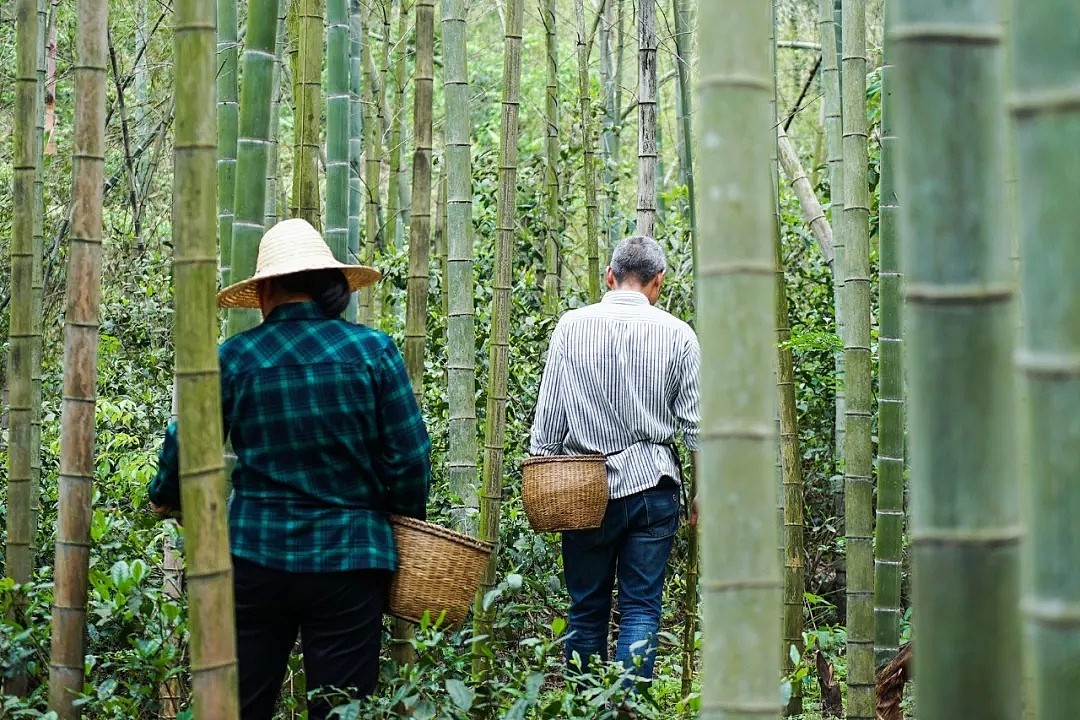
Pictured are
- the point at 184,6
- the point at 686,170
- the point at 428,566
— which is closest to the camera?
the point at 184,6

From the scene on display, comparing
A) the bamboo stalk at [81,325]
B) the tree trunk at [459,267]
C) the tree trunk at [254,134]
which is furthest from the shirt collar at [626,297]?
the bamboo stalk at [81,325]

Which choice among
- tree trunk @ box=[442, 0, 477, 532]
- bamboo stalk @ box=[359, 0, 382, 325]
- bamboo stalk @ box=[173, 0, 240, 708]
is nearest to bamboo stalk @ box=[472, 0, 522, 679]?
tree trunk @ box=[442, 0, 477, 532]

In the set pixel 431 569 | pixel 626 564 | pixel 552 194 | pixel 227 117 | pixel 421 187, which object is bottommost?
pixel 626 564

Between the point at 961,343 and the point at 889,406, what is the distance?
2.28 metres

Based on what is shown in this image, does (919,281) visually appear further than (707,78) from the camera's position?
No

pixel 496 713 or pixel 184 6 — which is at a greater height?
pixel 184 6

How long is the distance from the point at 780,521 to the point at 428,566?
129cm

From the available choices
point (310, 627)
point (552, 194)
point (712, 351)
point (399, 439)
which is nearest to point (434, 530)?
point (399, 439)

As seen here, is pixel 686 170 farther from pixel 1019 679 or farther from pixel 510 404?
pixel 1019 679

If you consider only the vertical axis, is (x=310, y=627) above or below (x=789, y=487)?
below

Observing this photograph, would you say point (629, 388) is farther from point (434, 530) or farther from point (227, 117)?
point (227, 117)

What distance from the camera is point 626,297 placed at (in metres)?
3.82

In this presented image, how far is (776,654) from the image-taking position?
1485mm

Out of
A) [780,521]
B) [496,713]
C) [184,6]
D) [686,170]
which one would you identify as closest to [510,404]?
[686,170]
